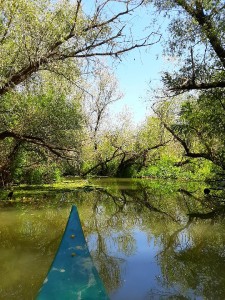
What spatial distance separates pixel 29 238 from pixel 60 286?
502cm

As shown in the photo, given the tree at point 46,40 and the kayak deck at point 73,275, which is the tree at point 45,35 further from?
the kayak deck at point 73,275

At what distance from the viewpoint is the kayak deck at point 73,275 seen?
344cm

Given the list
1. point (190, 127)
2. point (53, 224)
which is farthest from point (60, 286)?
point (190, 127)

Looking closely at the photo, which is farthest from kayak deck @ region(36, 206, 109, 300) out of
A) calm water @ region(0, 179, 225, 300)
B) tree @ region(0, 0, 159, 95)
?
tree @ region(0, 0, 159, 95)

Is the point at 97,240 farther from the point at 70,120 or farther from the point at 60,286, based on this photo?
the point at 70,120

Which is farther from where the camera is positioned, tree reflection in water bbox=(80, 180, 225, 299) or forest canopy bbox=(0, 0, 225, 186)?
forest canopy bbox=(0, 0, 225, 186)

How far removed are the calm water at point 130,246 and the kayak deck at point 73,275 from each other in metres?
1.26

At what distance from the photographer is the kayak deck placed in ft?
11.3

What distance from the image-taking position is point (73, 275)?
146 inches

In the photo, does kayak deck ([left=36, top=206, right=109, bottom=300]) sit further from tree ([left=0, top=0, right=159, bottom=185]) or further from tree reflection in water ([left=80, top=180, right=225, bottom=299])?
tree ([left=0, top=0, right=159, bottom=185])

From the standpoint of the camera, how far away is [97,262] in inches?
253

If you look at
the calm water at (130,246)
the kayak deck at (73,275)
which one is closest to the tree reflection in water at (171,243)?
the calm water at (130,246)

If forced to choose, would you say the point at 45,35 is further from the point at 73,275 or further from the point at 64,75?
the point at 73,275

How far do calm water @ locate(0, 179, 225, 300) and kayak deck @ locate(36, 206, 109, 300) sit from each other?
126 centimetres
